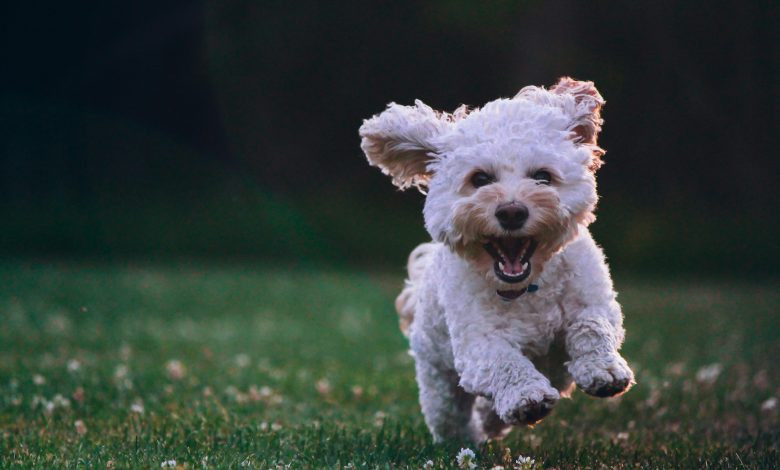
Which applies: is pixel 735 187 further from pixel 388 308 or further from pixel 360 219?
pixel 388 308

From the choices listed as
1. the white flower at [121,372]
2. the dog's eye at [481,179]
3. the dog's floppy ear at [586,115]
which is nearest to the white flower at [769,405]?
the dog's floppy ear at [586,115]

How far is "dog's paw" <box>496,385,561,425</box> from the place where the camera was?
3871mm

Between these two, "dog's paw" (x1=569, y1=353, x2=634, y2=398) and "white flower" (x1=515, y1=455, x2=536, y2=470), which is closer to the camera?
"dog's paw" (x1=569, y1=353, x2=634, y2=398)

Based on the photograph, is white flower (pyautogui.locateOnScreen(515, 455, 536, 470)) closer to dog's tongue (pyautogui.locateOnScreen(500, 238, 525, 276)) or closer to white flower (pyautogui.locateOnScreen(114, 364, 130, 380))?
dog's tongue (pyautogui.locateOnScreen(500, 238, 525, 276))

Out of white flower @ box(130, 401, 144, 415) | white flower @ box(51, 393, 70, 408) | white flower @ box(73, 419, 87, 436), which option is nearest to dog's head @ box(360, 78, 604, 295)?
white flower @ box(73, 419, 87, 436)

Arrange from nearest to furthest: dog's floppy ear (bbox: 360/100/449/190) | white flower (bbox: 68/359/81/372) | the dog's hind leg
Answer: dog's floppy ear (bbox: 360/100/449/190) → the dog's hind leg → white flower (bbox: 68/359/81/372)

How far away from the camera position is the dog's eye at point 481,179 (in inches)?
166

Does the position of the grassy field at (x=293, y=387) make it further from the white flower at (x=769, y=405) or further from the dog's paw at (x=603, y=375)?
the dog's paw at (x=603, y=375)

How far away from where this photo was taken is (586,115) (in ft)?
14.7

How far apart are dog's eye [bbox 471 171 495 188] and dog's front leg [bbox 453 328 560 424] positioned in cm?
63

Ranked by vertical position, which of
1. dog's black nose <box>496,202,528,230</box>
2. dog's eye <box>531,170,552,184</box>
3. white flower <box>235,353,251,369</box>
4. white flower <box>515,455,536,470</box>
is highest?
dog's eye <box>531,170,552,184</box>

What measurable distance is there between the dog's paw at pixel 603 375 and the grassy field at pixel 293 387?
44 cm

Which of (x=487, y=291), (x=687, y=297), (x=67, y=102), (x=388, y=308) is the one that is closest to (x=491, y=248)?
(x=487, y=291)

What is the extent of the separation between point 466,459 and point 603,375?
0.73m
